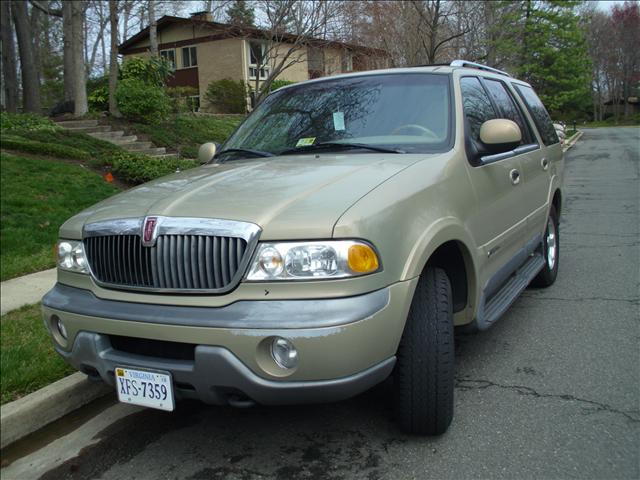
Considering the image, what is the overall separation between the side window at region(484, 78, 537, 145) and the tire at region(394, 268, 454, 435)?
2.15m

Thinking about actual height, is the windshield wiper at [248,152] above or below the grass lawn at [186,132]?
below

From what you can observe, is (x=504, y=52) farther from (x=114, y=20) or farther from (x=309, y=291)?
(x=309, y=291)

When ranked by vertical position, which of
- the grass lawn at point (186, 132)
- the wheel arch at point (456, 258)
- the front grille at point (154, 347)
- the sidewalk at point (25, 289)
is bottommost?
the sidewalk at point (25, 289)

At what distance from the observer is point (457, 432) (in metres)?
3.09

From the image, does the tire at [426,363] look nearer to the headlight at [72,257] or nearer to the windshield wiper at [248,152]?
the windshield wiper at [248,152]

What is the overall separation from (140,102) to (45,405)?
12.9m

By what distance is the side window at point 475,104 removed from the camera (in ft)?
12.5

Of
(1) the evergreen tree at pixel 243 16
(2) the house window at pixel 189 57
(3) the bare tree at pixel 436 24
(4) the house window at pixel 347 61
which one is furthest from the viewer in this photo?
(2) the house window at pixel 189 57

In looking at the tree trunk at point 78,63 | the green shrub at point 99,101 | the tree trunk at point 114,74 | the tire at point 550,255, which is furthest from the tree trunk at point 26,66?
the tire at point 550,255

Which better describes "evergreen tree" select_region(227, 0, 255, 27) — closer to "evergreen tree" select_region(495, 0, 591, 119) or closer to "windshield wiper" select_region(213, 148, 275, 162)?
"windshield wiper" select_region(213, 148, 275, 162)

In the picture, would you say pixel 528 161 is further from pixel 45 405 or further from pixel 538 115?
pixel 45 405

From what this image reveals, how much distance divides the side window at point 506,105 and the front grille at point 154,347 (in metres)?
3.02

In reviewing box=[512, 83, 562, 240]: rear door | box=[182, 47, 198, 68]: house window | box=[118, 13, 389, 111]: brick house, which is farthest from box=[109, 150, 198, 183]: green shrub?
box=[182, 47, 198, 68]: house window

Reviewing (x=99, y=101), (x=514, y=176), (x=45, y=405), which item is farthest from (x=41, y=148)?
(x=514, y=176)
